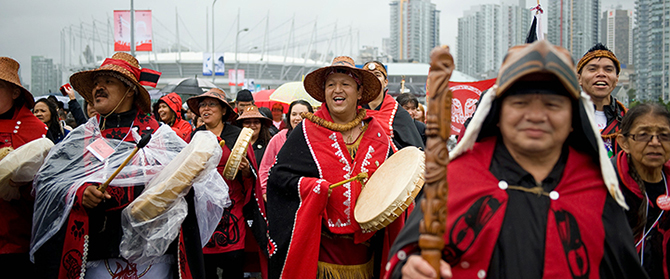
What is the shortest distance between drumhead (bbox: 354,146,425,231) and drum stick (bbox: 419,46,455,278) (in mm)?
1409

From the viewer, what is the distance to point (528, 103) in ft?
6.53

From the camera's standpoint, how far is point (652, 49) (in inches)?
1262

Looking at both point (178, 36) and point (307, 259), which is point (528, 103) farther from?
point (178, 36)

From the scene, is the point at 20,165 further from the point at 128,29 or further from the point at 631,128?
the point at 128,29

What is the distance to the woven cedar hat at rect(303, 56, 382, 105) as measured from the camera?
404 cm

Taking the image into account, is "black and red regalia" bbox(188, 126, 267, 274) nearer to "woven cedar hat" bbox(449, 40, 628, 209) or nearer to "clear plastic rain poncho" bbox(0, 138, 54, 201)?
"clear plastic rain poncho" bbox(0, 138, 54, 201)

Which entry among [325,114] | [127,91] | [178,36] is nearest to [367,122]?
[325,114]

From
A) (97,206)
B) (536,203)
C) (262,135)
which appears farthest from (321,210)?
(262,135)

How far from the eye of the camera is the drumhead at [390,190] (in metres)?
3.17

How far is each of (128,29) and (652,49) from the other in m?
30.7

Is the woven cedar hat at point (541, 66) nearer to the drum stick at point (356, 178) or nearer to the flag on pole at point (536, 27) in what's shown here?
the drum stick at point (356, 178)

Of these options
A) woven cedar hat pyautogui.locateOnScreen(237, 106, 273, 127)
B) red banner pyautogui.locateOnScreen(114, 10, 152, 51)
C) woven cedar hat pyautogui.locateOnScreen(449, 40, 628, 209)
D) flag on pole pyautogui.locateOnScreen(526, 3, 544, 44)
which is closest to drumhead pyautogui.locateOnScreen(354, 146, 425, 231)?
woven cedar hat pyautogui.locateOnScreen(449, 40, 628, 209)

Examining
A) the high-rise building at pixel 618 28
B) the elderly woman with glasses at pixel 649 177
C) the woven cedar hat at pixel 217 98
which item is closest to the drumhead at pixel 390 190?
the elderly woman with glasses at pixel 649 177

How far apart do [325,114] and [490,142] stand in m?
2.05
